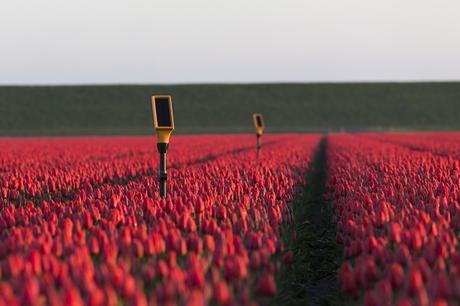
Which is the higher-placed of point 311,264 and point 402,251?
point 402,251

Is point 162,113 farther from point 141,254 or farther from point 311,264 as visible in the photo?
point 141,254

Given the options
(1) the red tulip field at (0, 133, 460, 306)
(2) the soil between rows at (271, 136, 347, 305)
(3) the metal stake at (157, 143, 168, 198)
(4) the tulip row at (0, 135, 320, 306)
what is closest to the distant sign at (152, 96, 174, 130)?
(3) the metal stake at (157, 143, 168, 198)

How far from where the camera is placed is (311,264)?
8664mm

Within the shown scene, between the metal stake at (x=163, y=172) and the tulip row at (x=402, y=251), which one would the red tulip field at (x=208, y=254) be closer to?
the tulip row at (x=402, y=251)

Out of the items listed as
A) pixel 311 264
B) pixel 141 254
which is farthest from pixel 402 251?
pixel 311 264

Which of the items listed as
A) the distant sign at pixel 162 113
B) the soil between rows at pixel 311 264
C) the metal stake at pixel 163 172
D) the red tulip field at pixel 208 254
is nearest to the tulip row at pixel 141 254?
the red tulip field at pixel 208 254

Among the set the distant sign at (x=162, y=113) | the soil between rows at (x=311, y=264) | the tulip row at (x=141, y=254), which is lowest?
the soil between rows at (x=311, y=264)

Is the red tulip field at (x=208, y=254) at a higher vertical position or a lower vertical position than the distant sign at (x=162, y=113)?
lower

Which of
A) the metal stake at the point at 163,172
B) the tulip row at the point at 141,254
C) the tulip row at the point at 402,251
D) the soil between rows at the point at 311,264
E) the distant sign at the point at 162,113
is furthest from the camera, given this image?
the distant sign at the point at 162,113

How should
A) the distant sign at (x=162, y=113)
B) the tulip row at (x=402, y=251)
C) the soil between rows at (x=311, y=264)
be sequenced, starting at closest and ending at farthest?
the tulip row at (x=402, y=251), the soil between rows at (x=311, y=264), the distant sign at (x=162, y=113)

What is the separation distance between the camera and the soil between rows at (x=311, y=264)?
6176mm

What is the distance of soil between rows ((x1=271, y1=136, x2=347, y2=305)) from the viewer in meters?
6.18

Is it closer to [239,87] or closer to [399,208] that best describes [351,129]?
[239,87]

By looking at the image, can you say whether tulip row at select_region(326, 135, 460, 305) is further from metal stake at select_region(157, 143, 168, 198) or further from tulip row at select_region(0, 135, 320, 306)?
metal stake at select_region(157, 143, 168, 198)
